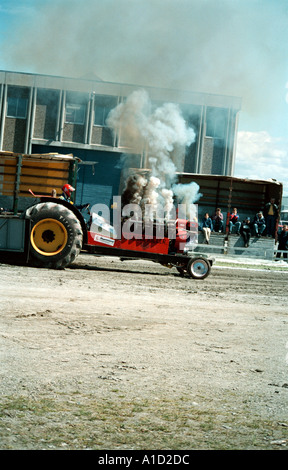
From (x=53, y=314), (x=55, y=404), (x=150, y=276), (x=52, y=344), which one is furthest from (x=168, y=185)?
(x=55, y=404)

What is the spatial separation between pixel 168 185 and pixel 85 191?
12.9 m

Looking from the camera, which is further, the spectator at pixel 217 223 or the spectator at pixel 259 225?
the spectator at pixel 217 223

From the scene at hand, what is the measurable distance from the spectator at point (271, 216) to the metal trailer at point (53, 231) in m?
10.0

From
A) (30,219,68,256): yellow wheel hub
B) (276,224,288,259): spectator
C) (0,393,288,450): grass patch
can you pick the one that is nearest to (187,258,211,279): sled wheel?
(30,219,68,256): yellow wheel hub

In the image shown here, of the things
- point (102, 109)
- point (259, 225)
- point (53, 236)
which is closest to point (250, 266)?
point (259, 225)

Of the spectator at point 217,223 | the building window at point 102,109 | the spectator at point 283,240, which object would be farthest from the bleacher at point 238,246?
the building window at point 102,109

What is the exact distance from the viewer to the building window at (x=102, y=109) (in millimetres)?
27934

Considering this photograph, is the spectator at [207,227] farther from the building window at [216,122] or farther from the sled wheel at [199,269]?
the sled wheel at [199,269]

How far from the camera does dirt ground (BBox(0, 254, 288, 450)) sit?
4223 millimetres

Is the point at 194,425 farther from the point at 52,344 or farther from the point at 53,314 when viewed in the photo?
the point at 53,314

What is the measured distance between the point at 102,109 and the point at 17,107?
4.89 meters

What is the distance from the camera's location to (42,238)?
12672mm

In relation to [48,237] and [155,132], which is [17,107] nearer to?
[155,132]

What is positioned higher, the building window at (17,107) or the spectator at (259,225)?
the building window at (17,107)
